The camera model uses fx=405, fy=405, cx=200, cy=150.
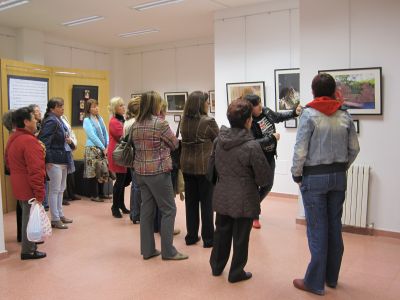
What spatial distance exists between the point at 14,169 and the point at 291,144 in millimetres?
4046

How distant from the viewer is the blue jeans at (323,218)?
2859mm

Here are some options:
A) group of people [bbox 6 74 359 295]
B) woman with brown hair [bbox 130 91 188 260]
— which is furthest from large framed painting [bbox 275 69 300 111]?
woman with brown hair [bbox 130 91 188 260]

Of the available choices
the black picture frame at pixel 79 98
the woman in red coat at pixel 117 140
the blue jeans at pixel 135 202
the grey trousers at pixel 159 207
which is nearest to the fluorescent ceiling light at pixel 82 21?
the black picture frame at pixel 79 98

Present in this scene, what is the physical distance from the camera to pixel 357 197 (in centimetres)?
443

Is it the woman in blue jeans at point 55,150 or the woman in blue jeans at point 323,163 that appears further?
the woman in blue jeans at point 55,150

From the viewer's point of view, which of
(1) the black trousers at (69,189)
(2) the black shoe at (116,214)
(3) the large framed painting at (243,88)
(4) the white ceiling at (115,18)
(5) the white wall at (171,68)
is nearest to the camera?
(2) the black shoe at (116,214)

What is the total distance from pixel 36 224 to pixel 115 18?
448 centimetres

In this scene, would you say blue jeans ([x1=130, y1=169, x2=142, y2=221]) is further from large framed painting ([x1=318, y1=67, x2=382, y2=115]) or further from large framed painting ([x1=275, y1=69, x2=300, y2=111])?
large framed painting ([x1=275, y1=69, x2=300, y2=111])

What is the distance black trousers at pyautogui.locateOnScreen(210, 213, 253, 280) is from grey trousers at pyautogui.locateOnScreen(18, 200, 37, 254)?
70.4 inches

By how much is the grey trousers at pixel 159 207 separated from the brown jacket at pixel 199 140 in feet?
1.05

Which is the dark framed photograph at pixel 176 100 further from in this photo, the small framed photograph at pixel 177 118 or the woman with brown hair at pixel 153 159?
the woman with brown hair at pixel 153 159

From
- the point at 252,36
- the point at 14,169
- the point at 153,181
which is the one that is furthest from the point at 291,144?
the point at 14,169

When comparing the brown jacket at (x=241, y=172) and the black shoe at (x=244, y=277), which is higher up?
the brown jacket at (x=241, y=172)

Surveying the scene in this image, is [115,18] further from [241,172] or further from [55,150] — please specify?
[241,172]
